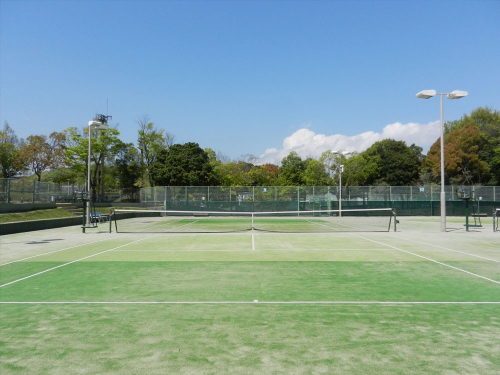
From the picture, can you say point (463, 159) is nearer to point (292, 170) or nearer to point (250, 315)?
point (292, 170)

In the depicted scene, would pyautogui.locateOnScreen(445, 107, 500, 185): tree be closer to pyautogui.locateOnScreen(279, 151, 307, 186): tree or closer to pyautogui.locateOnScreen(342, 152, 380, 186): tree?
pyautogui.locateOnScreen(342, 152, 380, 186): tree

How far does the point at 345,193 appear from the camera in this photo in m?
40.0

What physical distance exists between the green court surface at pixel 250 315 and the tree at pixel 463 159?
5277 centimetres

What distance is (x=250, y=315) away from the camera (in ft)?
17.3

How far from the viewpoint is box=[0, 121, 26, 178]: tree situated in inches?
2090

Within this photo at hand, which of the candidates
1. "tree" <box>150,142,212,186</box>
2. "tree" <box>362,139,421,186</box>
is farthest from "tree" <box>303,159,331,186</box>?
"tree" <box>362,139,421,186</box>

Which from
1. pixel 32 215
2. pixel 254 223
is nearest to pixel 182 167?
pixel 254 223

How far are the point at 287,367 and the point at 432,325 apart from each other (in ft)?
7.31

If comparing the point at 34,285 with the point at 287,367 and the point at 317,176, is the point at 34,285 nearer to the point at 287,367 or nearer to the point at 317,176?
the point at 287,367

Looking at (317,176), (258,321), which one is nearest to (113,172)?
(317,176)

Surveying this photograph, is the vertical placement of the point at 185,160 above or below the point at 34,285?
above

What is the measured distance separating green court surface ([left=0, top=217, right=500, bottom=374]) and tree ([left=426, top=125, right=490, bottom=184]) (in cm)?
5277

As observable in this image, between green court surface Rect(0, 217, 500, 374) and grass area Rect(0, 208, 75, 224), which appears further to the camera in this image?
grass area Rect(0, 208, 75, 224)

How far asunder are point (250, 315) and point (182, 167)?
4846 cm
